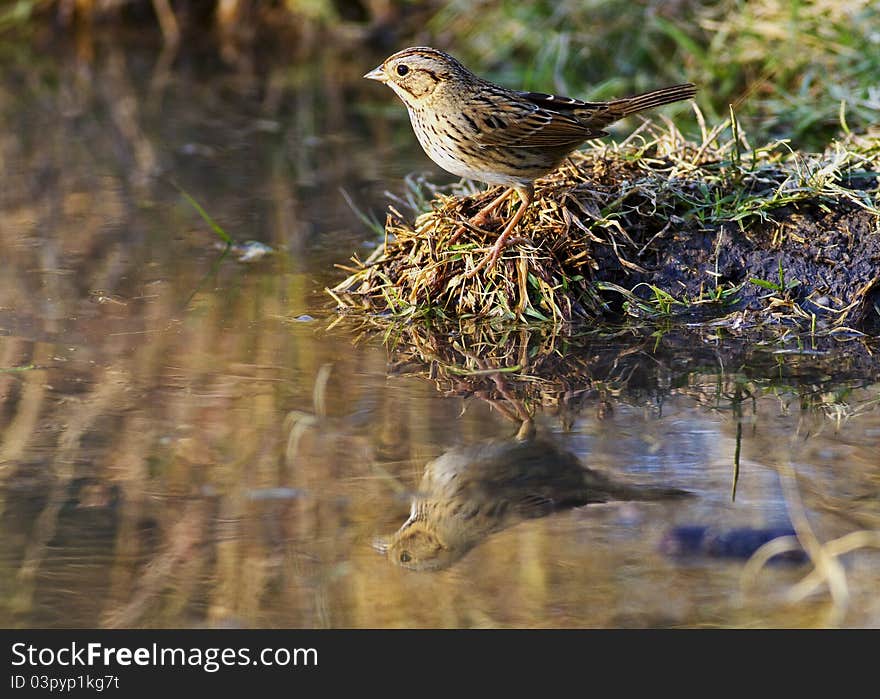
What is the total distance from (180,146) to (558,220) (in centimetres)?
328

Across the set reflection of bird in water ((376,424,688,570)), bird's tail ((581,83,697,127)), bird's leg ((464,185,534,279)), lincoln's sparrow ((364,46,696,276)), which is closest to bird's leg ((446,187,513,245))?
lincoln's sparrow ((364,46,696,276))

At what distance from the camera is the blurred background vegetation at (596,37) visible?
7094 millimetres

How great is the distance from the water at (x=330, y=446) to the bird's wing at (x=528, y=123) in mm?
784

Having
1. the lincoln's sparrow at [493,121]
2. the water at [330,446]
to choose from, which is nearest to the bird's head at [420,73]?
the lincoln's sparrow at [493,121]

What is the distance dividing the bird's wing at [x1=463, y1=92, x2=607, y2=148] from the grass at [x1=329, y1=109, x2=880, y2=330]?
24 centimetres

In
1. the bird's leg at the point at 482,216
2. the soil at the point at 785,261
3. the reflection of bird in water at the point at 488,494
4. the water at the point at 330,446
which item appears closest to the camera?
the water at the point at 330,446

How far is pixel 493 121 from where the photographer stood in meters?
4.96

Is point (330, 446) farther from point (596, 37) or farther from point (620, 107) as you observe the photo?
point (596, 37)

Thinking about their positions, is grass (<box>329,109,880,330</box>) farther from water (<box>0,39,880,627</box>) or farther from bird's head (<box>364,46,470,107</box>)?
bird's head (<box>364,46,470,107</box>)

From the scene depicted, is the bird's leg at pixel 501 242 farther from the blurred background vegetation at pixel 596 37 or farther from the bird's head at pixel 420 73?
the blurred background vegetation at pixel 596 37

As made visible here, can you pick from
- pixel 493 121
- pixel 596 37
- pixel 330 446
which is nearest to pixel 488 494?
pixel 330 446

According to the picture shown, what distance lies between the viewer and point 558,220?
5.01 m

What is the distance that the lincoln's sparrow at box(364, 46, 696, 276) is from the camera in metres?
4.88

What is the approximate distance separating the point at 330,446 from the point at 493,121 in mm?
1782
